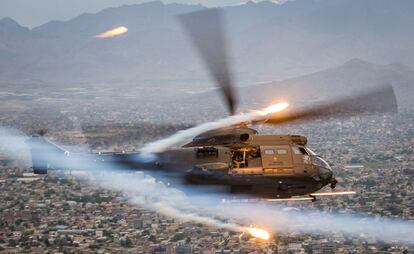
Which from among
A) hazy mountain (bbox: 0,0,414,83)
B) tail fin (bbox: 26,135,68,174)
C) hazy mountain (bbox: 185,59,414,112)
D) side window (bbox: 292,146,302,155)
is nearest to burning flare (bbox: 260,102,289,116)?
side window (bbox: 292,146,302,155)

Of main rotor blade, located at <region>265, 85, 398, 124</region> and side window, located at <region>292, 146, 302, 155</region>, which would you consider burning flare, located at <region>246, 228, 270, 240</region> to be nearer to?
main rotor blade, located at <region>265, 85, 398, 124</region>

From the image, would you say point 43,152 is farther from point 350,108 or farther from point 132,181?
point 350,108

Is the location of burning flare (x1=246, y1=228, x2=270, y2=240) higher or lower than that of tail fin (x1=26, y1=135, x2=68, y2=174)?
lower

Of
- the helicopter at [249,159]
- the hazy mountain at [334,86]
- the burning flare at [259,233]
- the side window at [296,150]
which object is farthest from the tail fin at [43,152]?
the hazy mountain at [334,86]

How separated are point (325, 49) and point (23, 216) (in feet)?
414

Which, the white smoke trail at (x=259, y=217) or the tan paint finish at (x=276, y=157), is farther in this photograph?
the white smoke trail at (x=259, y=217)

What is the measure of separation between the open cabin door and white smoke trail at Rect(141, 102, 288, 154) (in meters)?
0.86

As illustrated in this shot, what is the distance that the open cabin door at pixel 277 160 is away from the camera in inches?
611

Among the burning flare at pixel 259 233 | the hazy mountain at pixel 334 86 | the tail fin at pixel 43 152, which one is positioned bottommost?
the burning flare at pixel 259 233

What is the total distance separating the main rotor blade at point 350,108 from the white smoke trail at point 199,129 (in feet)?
0.73

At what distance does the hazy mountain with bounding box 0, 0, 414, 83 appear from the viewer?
314 feet

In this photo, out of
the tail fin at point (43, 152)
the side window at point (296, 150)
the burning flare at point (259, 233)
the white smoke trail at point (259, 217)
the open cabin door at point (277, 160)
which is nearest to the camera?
the open cabin door at point (277, 160)

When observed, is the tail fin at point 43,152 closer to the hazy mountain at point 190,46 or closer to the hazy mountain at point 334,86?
the hazy mountain at point 334,86

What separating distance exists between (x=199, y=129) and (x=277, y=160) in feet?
5.59
